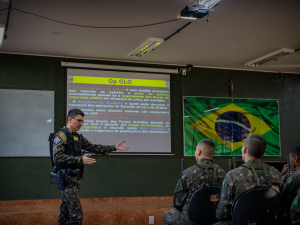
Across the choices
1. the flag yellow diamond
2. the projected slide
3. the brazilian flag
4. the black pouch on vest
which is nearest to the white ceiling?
the projected slide

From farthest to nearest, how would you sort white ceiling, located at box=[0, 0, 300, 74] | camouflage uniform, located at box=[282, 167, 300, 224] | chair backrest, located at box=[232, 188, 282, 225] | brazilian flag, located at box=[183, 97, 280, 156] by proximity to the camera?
brazilian flag, located at box=[183, 97, 280, 156], white ceiling, located at box=[0, 0, 300, 74], camouflage uniform, located at box=[282, 167, 300, 224], chair backrest, located at box=[232, 188, 282, 225]

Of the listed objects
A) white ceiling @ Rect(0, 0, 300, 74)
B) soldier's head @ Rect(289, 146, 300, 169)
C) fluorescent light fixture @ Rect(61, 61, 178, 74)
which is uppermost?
white ceiling @ Rect(0, 0, 300, 74)

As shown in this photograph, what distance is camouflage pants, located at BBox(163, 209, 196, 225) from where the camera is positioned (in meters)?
2.75

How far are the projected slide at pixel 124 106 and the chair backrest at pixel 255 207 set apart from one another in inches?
161

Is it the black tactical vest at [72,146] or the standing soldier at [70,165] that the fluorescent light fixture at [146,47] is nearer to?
the standing soldier at [70,165]

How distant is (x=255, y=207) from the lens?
217 centimetres

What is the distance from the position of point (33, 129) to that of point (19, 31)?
1.78 meters

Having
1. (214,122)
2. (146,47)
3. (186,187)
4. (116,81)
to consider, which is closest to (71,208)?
(186,187)

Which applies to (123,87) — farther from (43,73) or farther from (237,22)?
(237,22)

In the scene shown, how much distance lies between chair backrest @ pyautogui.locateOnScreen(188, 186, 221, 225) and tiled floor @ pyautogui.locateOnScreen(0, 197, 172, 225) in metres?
2.63

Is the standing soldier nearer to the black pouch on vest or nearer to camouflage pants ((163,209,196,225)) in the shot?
the black pouch on vest

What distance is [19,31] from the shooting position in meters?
4.66

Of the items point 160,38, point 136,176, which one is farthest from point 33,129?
point 160,38

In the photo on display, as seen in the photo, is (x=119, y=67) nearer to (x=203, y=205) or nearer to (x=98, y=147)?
(x=98, y=147)
